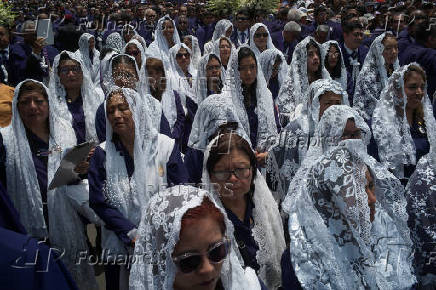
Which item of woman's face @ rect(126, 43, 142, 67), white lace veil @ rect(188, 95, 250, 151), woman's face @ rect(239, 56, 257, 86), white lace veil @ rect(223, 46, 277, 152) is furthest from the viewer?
woman's face @ rect(126, 43, 142, 67)

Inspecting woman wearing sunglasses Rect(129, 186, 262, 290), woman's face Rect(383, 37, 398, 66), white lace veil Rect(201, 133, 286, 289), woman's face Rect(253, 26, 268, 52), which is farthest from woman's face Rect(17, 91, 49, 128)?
woman's face Rect(253, 26, 268, 52)

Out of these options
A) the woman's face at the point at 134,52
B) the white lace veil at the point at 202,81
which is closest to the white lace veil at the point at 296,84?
the white lace veil at the point at 202,81

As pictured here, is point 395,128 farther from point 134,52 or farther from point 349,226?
point 134,52

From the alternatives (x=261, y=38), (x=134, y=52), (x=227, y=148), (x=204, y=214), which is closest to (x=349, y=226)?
(x=204, y=214)

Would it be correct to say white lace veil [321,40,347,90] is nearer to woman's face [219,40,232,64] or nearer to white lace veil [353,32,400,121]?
white lace veil [353,32,400,121]

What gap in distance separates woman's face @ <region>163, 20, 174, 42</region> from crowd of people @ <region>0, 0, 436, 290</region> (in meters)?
1.31

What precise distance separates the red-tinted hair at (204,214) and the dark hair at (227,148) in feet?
2.02

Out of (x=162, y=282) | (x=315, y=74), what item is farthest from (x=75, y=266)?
(x=315, y=74)

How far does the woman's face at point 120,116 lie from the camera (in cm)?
279

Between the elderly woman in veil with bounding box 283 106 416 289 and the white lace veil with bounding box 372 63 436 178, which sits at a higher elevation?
the elderly woman in veil with bounding box 283 106 416 289

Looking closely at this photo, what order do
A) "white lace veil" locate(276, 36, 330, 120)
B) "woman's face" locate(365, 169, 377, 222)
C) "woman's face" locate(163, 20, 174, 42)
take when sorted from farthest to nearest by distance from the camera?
1. "woman's face" locate(163, 20, 174, 42)
2. "white lace veil" locate(276, 36, 330, 120)
3. "woman's face" locate(365, 169, 377, 222)

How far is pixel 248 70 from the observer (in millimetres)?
4340

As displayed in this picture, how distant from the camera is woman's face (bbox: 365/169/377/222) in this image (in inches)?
77.3

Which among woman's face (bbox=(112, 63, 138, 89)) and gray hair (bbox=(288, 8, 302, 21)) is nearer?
woman's face (bbox=(112, 63, 138, 89))
